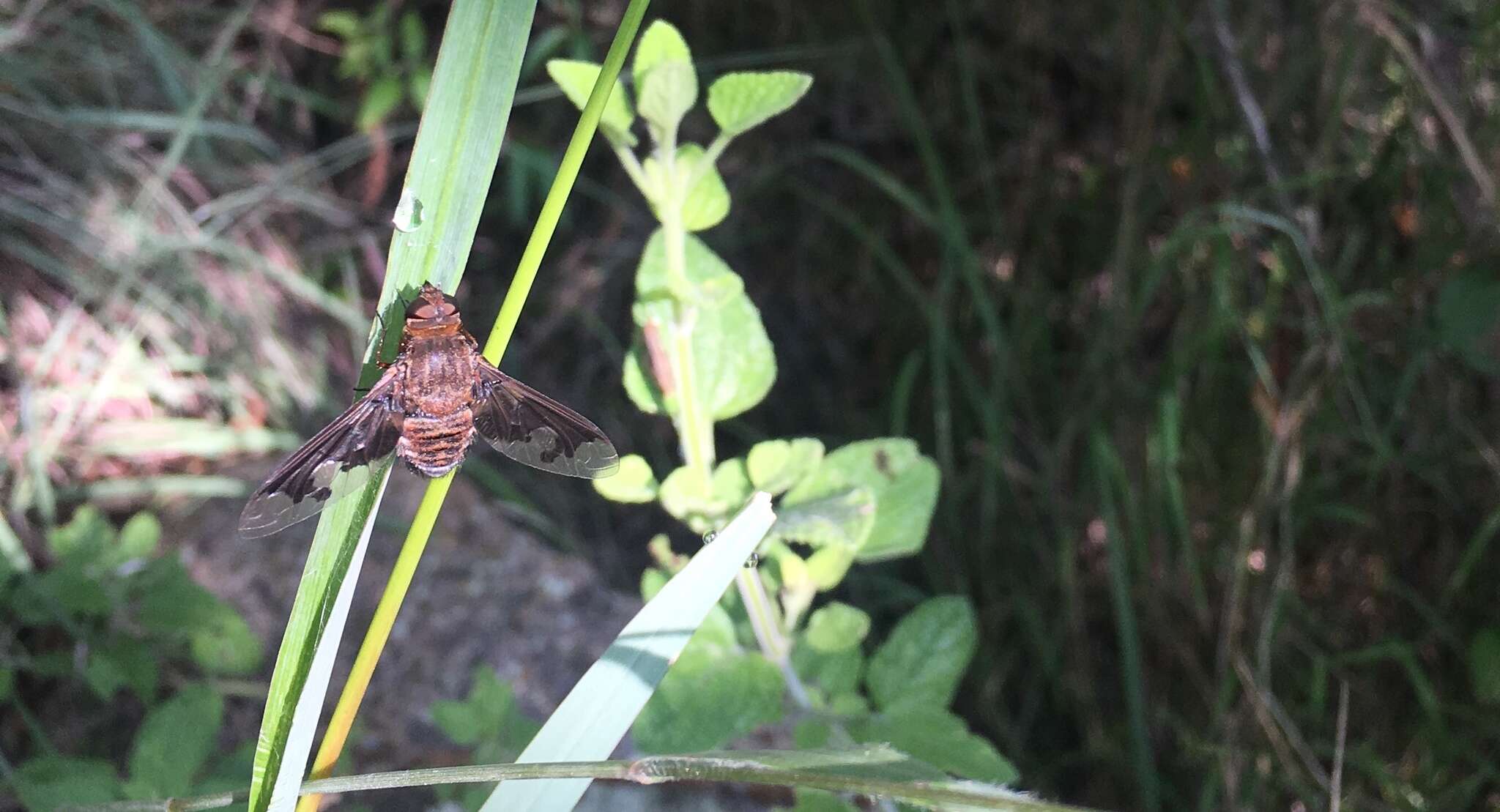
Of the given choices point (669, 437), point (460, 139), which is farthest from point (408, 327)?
point (669, 437)

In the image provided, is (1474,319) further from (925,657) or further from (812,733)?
(812,733)

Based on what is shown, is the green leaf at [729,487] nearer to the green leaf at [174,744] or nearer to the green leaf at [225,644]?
the green leaf at [174,744]

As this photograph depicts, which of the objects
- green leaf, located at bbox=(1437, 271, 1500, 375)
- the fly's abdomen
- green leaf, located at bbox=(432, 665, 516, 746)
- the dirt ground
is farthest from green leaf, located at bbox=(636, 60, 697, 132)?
green leaf, located at bbox=(1437, 271, 1500, 375)

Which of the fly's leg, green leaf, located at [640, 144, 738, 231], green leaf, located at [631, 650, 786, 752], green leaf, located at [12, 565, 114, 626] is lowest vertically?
green leaf, located at [631, 650, 786, 752]

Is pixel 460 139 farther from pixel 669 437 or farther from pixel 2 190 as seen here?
pixel 2 190

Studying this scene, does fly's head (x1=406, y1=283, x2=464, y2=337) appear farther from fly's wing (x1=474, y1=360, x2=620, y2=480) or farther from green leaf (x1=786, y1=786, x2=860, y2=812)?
green leaf (x1=786, y1=786, x2=860, y2=812)

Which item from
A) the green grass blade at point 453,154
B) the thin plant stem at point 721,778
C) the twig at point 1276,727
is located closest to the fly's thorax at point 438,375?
the green grass blade at point 453,154
